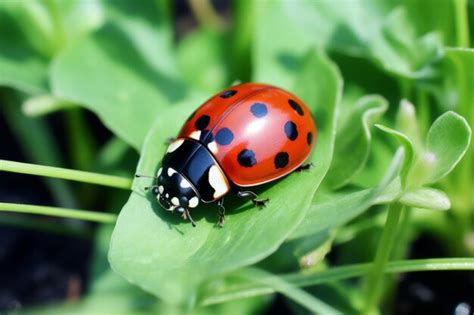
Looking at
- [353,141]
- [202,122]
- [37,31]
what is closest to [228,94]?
[202,122]

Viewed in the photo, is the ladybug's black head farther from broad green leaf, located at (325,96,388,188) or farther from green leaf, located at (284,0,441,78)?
green leaf, located at (284,0,441,78)

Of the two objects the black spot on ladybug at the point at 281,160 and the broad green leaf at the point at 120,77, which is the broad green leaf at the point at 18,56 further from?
the black spot on ladybug at the point at 281,160

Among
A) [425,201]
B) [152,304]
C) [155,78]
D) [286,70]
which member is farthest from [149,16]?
[425,201]

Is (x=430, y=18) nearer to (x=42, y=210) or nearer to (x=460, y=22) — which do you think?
(x=460, y=22)

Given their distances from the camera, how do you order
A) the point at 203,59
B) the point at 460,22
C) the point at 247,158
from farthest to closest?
the point at 203,59 → the point at 460,22 → the point at 247,158

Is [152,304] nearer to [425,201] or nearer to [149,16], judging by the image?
[425,201]

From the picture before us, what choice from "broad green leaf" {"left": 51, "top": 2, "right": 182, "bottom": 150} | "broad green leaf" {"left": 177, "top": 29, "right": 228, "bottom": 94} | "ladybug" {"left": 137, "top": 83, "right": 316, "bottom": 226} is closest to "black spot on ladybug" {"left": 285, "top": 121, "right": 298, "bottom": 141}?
"ladybug" {"left": 137, "top": 83, "right": 316, "bottom": 226}
